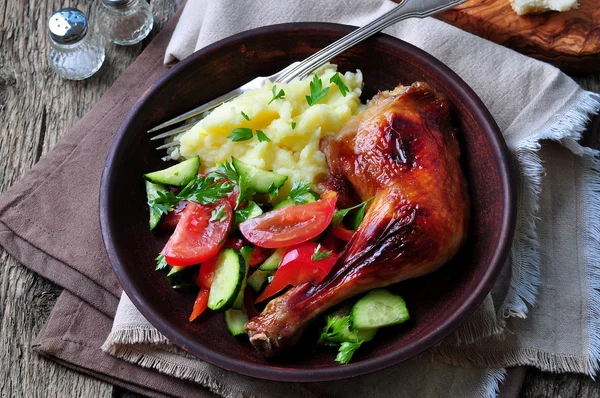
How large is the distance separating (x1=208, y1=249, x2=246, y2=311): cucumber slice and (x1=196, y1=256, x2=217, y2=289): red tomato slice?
0.03m

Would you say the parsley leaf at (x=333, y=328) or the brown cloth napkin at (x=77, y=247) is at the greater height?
the parsley leaf at (x=333, y=328)

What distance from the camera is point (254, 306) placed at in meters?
4.07

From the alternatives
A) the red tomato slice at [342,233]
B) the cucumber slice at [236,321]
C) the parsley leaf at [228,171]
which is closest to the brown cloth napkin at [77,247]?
the cucumber slice at [236,321]

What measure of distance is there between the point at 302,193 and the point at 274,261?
0.42m

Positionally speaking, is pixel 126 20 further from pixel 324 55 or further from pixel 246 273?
pixel 246 273

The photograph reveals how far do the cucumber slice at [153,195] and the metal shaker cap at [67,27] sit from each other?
132 cm

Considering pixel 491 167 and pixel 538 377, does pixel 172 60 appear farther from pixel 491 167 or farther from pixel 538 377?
pixel 538 377

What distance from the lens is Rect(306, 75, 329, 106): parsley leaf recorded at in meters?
4.31

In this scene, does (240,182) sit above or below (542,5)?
below

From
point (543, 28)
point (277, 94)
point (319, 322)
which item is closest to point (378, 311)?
point (319, 322)

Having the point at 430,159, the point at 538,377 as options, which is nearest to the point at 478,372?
the point at 538,377

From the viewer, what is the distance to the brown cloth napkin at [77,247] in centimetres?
434

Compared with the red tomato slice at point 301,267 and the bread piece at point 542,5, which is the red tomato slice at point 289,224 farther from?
Result: the bread piece at point 542,5

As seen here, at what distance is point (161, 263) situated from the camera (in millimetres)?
4223
